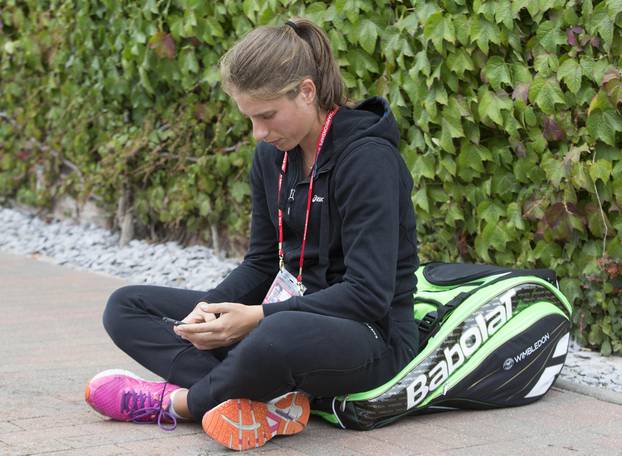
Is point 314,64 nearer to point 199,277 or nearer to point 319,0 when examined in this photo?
point 319,0

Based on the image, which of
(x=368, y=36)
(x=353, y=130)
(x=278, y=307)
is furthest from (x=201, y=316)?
(x=368, y=36)

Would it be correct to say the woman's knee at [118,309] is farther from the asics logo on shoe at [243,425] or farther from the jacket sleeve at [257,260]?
the asics logo on shoe at [243,425]

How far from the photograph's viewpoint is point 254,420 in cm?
328

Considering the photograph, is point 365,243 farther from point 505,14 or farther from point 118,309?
Answer: point 505,14

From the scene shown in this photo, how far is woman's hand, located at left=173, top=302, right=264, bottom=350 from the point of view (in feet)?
10.9

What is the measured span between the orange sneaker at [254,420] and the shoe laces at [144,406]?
32 cm

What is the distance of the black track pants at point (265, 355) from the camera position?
3.19 metres

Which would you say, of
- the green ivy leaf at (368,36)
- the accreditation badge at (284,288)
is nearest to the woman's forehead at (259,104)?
the accreditation badge at (284,288)

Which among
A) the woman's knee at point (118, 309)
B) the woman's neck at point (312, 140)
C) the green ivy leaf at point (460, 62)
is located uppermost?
the green ivy leaf at point (460, 62)

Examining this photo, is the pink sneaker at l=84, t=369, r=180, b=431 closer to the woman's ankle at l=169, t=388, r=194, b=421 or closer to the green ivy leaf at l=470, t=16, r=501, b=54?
the woman's ankle at l=169, t=388, r=194, b=421

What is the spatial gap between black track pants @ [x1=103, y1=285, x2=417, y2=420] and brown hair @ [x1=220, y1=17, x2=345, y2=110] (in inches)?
27.8

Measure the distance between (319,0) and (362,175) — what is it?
2.47 metres

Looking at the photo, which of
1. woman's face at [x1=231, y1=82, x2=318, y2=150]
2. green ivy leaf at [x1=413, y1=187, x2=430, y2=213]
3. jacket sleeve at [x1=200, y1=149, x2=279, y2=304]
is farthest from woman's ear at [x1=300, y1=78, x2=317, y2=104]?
green ivy leaf at [x1=413, y1=187, x2=430, y2=213]

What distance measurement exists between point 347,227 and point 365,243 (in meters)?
0.10
